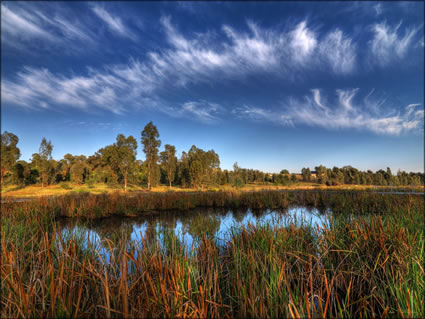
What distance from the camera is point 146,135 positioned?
4403 cm

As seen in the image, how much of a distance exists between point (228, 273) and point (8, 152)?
4737 centimetres

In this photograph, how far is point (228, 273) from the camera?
9.46 feet

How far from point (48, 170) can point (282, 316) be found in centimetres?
4918

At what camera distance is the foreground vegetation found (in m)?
2.04

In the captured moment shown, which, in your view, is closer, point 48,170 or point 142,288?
point 142,288

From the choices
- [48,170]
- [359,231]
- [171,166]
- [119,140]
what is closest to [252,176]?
[171,166]

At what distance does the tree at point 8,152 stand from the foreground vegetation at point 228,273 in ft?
125

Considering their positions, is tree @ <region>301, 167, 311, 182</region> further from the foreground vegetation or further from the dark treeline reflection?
the foreground vegetation

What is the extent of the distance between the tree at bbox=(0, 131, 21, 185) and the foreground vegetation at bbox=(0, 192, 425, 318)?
125ft

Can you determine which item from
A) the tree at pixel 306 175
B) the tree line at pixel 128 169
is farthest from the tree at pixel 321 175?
the tree at pixel 306 175

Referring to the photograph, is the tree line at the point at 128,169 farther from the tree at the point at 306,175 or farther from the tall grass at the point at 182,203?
the tall grass at the point at 182,203

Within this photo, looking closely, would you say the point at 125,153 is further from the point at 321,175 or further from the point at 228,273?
the point at 321,175

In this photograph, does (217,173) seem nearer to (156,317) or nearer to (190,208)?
(190,208)

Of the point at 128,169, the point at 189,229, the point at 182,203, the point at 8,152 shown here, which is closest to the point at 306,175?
the point at 128,169
